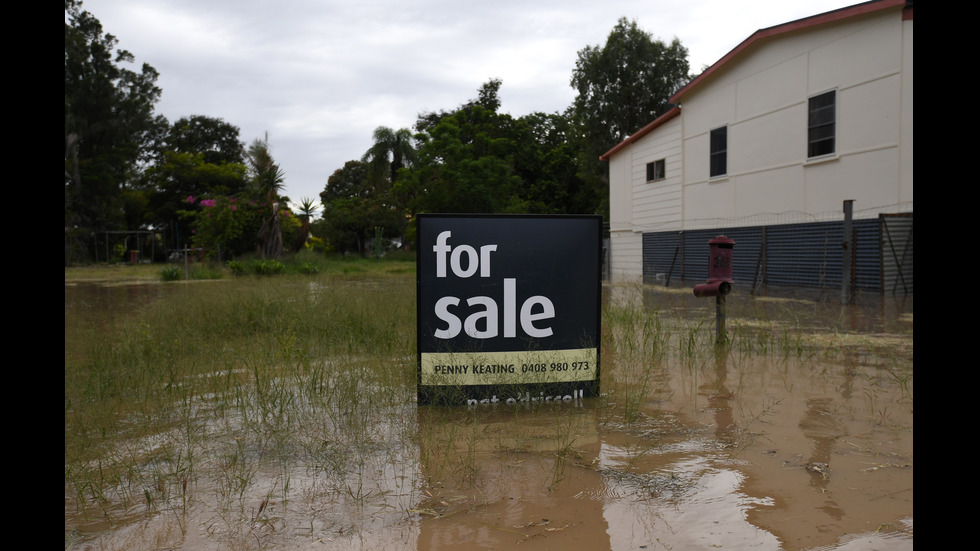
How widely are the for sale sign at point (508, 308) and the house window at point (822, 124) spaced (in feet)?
44.1

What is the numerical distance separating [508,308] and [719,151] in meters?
17.4

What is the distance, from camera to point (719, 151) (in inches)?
830

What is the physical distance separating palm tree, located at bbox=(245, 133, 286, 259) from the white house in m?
19.1

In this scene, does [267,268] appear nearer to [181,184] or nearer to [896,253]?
[896,253]

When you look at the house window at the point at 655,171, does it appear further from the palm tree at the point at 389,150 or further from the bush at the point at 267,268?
the palm tree at the point at 389,150

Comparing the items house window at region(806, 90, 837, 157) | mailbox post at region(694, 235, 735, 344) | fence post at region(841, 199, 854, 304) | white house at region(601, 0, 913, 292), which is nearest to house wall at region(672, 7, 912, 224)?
white house at region(601, 0, 913, 292)

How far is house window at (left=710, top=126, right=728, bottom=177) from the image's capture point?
20812mm

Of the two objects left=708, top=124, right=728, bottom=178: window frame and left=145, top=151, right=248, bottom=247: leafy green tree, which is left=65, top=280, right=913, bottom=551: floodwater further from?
left=145, top=151, right=248, bottom=247: leafy green tree

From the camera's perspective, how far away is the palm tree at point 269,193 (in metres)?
35.5

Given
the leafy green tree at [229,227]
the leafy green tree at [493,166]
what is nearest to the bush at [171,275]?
the leafy green tree at [229,227]

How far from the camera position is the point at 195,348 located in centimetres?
838
